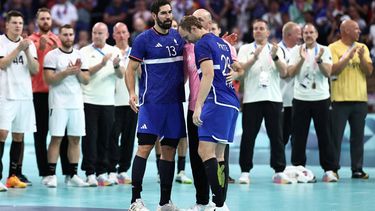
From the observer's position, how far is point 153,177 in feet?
45.4

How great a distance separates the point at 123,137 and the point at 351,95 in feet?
12.1

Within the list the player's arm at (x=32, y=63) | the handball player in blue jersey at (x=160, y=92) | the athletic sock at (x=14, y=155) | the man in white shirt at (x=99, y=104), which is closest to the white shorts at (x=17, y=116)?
the athletic sock at (x=14, y=155)

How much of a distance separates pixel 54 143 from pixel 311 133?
5.97 metres

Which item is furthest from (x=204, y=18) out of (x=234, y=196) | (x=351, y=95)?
(x=351, y=95)

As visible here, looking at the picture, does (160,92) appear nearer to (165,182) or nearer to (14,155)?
(165,182)

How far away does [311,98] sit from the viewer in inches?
523

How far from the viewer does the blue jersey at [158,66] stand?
31.2 feet

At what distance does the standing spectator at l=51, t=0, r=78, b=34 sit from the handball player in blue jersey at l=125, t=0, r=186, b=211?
12891 millimetres

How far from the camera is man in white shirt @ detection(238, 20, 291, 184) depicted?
13000 millimetres

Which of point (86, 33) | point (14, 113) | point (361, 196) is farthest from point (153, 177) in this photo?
point (86, 33)

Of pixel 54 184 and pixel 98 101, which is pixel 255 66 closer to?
pixel 98 101

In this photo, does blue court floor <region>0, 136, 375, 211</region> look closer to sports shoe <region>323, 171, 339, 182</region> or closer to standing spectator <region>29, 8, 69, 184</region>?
sports shoe <region>323, 171, 339, 182</region>

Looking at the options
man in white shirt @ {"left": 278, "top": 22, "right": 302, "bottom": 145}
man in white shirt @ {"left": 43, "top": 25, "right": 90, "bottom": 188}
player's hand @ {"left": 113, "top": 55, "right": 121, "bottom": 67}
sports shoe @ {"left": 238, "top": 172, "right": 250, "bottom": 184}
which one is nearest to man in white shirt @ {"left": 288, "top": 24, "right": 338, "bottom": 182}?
man in white shirt @ {"left": 278, "top": 22, "right": 302, "bottom": 145}

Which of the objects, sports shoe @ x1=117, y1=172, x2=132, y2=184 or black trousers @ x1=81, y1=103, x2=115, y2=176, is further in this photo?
sports shoe @ x1=117, y1=172, x2=132, y2=184
